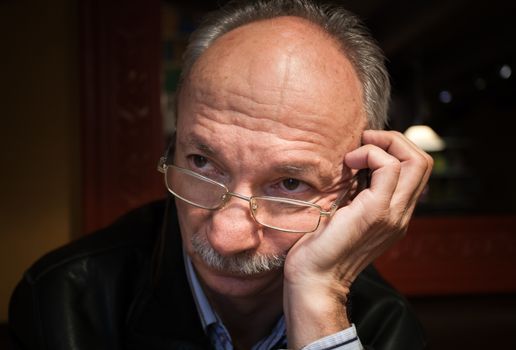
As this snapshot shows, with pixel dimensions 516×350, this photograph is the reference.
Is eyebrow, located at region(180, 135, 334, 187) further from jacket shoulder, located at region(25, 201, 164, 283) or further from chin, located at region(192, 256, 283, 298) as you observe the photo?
jacket shoulder, located at region(25, 201, 164, 283)

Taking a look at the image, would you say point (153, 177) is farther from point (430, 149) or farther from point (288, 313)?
point (430, 149)

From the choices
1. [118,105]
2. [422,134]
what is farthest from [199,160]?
[422,134]

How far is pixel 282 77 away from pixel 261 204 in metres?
0.30

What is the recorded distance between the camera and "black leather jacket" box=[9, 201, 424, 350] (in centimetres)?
133

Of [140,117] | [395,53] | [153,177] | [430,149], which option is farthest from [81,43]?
[430,149]

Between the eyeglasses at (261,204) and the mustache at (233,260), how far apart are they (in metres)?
0.08

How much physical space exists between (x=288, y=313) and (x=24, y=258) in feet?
4.05

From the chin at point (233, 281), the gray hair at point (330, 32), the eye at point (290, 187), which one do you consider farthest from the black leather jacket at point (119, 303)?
the gray hair at point (330, 32)

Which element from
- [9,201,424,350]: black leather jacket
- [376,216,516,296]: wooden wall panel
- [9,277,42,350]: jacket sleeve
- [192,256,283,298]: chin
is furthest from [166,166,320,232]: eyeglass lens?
[376,216,516,296]: wooden wall panel

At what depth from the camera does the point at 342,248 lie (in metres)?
1.23

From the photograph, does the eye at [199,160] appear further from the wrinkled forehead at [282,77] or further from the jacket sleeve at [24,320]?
the jacket sleeve at [24,320]

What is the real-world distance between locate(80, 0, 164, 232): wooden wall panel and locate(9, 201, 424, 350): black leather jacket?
53 cm

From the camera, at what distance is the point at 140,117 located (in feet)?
6.75

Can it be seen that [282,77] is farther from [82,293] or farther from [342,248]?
[82,293]
